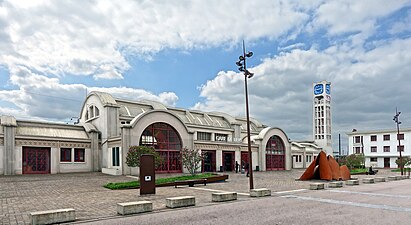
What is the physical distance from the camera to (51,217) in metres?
10.1

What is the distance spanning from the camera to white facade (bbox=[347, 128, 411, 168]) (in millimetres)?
69062

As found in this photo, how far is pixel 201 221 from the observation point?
10102 mm

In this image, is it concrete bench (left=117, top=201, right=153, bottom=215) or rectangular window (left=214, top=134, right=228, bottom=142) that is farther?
rectangular window (left=214, top=134, right=228, bottom=142)

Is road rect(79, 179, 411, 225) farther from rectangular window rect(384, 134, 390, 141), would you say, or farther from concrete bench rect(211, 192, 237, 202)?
rectangular window rect(384, 134, 390, 141)

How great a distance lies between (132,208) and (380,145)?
7423 cm

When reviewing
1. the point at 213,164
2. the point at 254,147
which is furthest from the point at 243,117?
the point at 213,164

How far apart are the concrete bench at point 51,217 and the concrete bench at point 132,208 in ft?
5.14

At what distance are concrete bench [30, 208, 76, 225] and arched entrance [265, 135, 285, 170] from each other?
4048cm

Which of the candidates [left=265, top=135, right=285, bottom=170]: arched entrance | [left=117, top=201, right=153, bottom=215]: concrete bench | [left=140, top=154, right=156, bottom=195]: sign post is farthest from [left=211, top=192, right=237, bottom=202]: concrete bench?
[left=265, top=135, right=285, bottom=170]: arched entrance

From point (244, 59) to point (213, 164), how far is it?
24468 millimetres

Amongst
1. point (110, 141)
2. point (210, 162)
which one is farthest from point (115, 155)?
point (210, 162)

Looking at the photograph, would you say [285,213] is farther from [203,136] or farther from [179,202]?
[203,136]

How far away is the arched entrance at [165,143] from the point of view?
115 feet

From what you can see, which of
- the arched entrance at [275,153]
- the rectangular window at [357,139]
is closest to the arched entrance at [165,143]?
the arched entrance at [275,153]
